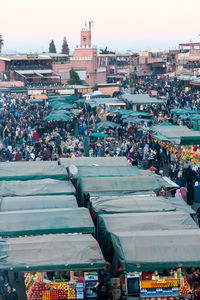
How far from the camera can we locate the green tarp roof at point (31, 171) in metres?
12.4

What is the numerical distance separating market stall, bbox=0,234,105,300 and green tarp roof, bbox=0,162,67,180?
438cm

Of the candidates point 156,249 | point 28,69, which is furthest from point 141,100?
point 28,69

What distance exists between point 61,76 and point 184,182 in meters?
41.0

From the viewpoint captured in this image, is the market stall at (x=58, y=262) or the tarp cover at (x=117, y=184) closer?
the market stall at (x=58, y=262)

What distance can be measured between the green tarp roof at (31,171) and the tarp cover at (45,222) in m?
3.05

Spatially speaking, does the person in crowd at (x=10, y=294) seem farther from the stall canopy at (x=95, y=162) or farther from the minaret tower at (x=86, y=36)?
the minaret tower at (x=86, y=36)

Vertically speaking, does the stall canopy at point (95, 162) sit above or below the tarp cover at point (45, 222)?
above

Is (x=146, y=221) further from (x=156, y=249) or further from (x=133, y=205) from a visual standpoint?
(x=156, y=249)

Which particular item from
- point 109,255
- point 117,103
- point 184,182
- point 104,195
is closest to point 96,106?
point 117,103

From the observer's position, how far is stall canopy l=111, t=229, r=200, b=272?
749cm

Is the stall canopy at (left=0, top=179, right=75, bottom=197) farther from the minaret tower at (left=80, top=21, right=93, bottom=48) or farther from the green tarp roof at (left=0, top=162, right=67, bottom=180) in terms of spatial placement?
the minaret tower at (left=80, top=21, right=93, bottom=48)

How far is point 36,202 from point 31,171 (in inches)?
108

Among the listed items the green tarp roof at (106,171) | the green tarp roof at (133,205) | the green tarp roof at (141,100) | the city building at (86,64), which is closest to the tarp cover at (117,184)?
the green tarp roof at (133,205)

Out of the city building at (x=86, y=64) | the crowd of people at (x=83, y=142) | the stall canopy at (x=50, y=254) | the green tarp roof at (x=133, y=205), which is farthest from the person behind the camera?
the city building at (x=86, y=64)
